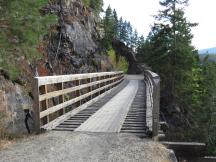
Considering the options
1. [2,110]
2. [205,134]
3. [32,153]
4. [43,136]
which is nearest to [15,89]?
[2,110]

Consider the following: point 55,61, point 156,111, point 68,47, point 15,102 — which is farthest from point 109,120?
point 68,47

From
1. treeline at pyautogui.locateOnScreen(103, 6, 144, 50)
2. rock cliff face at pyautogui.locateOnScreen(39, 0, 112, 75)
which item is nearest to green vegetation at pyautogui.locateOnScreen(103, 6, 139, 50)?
treeline at pyautogui.locateOnScreen(103, 6, 144, 50)

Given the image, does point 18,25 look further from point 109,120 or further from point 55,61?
point 55,61

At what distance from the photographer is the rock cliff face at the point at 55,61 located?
10.3 meters

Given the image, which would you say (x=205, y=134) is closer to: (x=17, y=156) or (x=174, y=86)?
(x=174, y=86)

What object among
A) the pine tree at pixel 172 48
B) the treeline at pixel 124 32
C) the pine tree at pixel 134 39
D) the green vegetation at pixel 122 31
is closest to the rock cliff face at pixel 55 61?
the pine tree at pixel 172 48

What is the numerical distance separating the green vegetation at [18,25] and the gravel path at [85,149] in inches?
72.9

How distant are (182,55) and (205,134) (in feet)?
35.8

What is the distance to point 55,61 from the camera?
18969 mm

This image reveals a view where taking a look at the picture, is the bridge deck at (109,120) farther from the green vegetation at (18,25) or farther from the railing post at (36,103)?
the green vegetation at (18,25)

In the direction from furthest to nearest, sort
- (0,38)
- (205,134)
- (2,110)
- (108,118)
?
(205,134), (108,118), (2,110), (0,38)

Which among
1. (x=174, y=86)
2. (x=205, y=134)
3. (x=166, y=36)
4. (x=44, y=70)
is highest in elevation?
(x=166, y=36)

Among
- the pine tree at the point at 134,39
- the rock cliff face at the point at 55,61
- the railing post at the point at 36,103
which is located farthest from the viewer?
the pine tree at the point at 134,39

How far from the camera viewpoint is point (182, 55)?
149 ft
